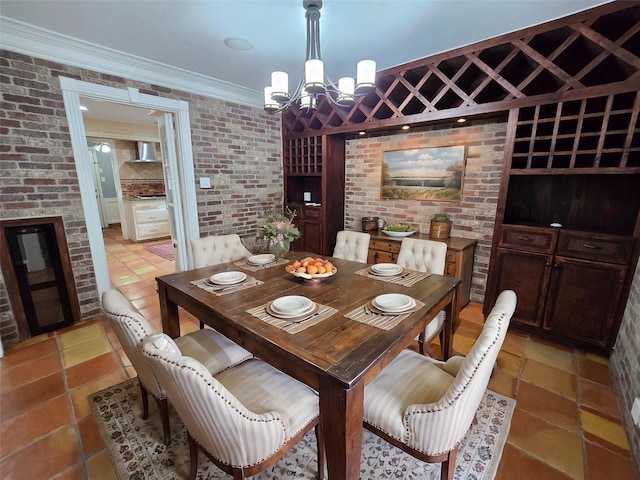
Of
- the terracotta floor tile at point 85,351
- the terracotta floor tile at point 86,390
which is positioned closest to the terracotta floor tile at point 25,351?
the terracotta floor tile at point 85,351

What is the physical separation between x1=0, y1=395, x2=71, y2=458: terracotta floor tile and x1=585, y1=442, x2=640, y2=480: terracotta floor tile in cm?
290

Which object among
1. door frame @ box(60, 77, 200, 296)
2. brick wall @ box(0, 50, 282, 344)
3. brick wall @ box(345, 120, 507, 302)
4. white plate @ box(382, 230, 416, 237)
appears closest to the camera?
brick wall @ box(0, 50, 282, 344)

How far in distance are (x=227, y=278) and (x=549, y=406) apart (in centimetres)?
221

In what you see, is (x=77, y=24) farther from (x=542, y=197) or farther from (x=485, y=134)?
(x=542, y=197)

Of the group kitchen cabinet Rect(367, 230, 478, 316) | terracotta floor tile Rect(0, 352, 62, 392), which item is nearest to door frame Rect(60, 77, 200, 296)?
terracotta floor tile Rect(0, 352, 62, 392)

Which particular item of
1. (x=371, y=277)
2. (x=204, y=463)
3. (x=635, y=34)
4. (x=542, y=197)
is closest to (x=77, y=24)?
(x=371, y=277)

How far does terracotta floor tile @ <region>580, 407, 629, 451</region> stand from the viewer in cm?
154

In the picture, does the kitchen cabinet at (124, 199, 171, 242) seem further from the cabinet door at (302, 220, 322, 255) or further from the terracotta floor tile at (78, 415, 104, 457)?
the terracotta floor tile at (78, 415, 104, 457)

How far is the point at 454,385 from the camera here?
991mm

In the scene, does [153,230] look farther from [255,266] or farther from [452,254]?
[452,254]

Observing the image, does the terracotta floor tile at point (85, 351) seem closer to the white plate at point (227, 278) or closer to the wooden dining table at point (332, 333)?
the wooden dining table at point (332, 333)

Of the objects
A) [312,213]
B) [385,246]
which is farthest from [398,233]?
[312,213]

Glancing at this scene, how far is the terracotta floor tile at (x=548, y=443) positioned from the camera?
1.42m

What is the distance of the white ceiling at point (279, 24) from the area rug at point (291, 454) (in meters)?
2.67
